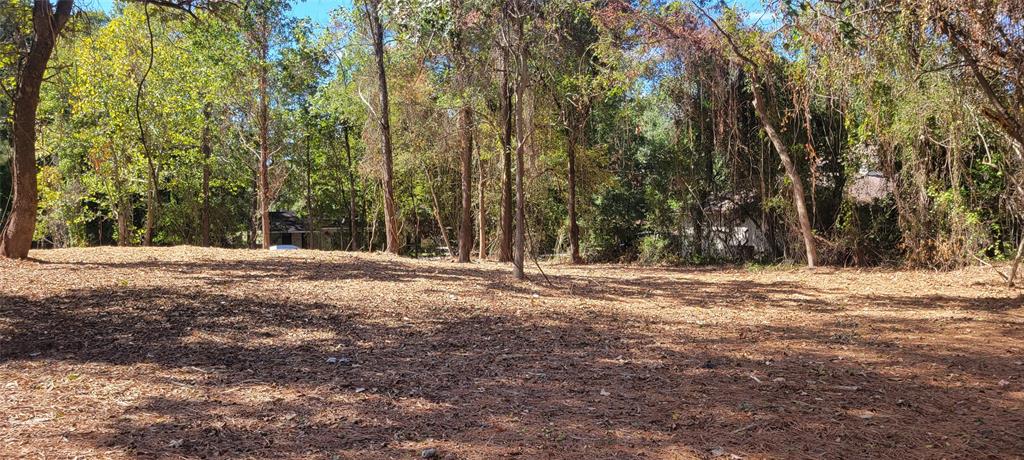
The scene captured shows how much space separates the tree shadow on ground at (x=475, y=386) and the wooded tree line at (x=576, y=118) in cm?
307

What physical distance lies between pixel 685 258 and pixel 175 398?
1659 cm

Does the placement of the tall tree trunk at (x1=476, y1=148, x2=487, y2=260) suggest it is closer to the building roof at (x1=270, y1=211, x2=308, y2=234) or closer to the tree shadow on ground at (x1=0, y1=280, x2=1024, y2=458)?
the tree shadow on ground at (x1=0, y1=280, x2=1024, y2=458)

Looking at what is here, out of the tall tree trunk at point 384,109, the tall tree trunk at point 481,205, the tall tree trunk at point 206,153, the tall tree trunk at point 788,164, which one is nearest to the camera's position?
the tall tree trunk at point 788,164

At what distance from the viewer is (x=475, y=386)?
186 inches

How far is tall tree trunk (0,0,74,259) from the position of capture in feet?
28.9

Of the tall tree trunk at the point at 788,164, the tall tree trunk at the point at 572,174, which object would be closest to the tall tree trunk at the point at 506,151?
the tall tree trunk at the point at 572,174

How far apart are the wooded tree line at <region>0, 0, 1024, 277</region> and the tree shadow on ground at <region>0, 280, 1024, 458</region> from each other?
307cm

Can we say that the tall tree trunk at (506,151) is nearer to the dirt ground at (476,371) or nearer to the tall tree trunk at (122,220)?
the dirt ground at (476,371)

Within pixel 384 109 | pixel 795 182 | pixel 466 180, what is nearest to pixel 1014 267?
pixel 795 182

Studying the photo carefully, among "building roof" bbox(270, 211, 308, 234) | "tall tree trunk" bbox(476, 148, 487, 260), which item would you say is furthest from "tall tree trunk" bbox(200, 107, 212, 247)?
"building roof" bbox(270, 211, 308, 234)

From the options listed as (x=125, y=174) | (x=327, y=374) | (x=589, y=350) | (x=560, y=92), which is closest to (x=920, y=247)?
(x=560, y=92)

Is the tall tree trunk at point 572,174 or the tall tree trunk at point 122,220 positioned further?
the tall tree trunk at point 122,220

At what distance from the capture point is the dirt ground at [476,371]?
3648 millimetres

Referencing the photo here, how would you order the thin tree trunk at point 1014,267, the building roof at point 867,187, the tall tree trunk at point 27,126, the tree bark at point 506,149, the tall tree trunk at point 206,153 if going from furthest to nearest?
the tall tree trunk at point 206,153, the building roof at point 867,187, the tree bark at point 506,149, the thin tree trunk at point 1014,267, the tall tree trunk at point 27,126
